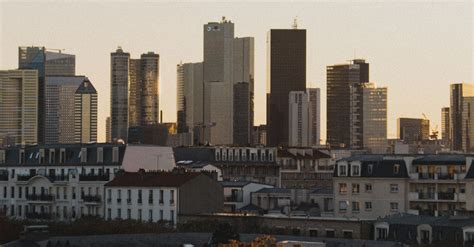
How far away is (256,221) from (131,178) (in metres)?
20.6

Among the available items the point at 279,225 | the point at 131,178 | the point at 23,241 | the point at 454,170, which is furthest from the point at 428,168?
the point at 23,241

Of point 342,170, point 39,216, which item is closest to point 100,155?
point 39,216

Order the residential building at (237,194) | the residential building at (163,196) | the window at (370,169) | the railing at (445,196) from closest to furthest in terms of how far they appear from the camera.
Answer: the railing at (445,196), the window at (370,169), the residential building at (163,196), the residential building at (237,194)

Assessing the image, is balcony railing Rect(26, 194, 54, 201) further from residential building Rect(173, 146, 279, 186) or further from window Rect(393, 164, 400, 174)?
residential building Rect(173, 146, 279, 186)

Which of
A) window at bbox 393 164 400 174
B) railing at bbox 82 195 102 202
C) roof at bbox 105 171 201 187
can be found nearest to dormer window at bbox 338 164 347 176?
window at bbox 393 164 400 174

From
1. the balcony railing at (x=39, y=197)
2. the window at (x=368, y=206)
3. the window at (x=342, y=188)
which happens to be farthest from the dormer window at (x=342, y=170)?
the balcony railing at (x=39, y=197)

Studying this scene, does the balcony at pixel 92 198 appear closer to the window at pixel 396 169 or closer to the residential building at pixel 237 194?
the residential building at pixel 237 194

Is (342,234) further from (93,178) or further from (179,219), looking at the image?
(93,178)

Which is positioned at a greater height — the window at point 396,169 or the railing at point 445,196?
the window at point 396,169

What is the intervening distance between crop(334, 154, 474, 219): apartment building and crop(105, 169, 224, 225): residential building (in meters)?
10.7

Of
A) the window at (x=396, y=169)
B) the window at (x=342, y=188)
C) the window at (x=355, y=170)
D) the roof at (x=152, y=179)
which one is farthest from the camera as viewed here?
the roof at (x=152, y=179)

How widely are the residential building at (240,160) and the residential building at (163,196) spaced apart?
51422 millimetres

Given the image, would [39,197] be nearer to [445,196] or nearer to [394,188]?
[394,188]

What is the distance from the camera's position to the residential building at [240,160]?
7111 inches
